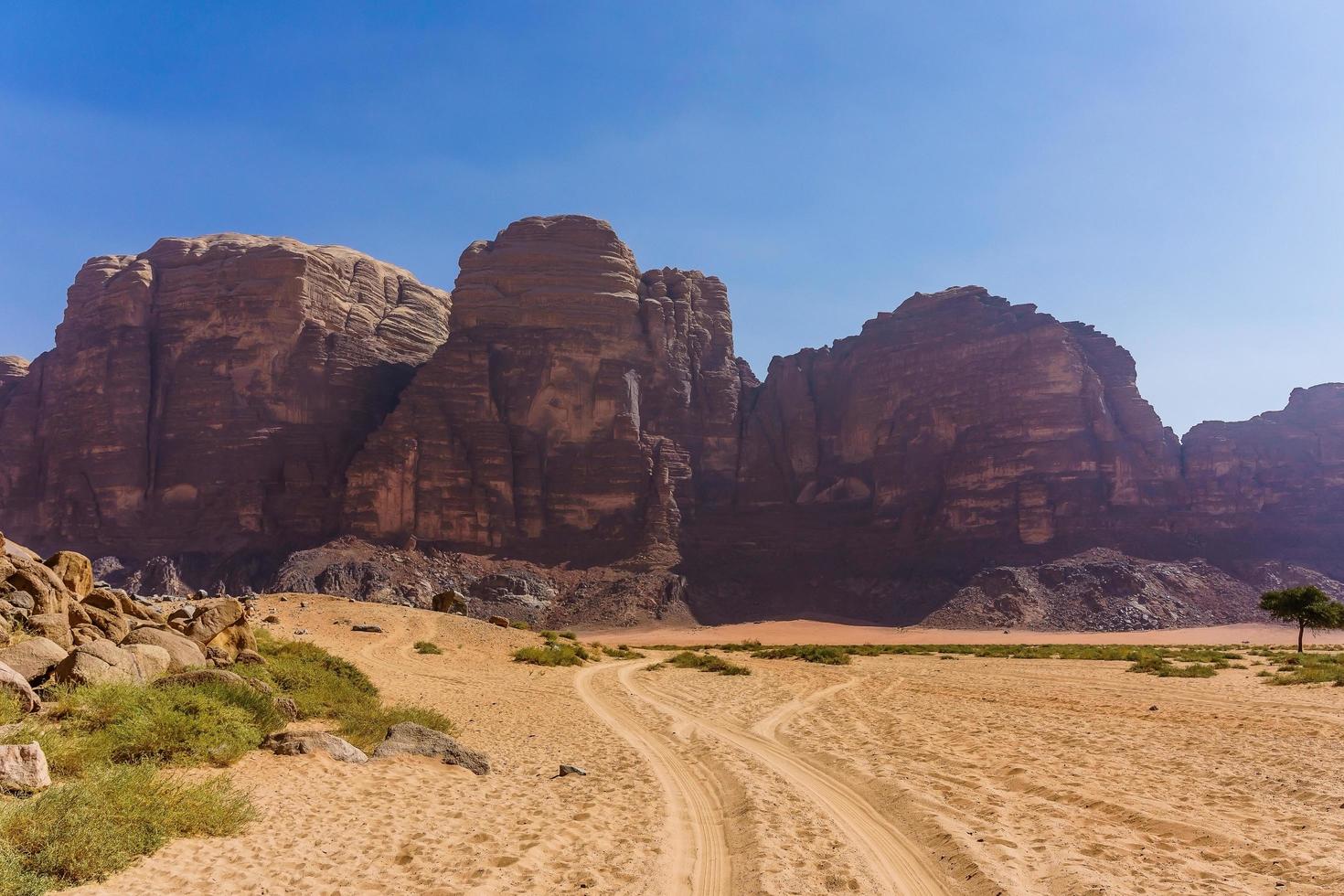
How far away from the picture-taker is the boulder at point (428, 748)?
12.4 meters

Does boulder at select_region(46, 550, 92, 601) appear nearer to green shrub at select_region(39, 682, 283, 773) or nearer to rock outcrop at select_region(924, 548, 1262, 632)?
green shrub at select_region(39, 682, 283, 773)

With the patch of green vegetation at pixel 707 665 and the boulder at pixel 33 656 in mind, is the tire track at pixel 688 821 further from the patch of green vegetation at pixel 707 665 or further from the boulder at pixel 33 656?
the patch of green vegetation at pixel 707 665

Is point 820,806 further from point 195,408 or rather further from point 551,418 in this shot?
point 195,408

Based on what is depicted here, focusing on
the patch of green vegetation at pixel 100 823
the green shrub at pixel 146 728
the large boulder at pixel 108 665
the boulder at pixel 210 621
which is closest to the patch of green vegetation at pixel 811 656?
the boulder at pixel 210 621

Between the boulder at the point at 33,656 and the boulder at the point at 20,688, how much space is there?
0.62m

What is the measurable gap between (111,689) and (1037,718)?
16658mm

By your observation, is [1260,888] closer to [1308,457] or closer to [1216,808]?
[1216,808]

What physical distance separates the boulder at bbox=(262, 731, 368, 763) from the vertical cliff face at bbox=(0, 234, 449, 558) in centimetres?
7423

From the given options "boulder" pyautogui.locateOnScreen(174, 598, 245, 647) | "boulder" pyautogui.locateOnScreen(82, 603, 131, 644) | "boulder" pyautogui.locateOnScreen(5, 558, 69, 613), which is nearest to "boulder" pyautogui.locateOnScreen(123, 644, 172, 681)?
"boulder" pyautogui.locateOnScreen(82, 603, 131, 644)

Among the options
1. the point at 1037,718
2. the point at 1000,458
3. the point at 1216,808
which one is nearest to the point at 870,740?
the point at 1037,718

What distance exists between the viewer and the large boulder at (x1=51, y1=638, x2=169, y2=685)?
11.1 m

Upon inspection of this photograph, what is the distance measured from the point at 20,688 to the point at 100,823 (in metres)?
4.31

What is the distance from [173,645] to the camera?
15.2 meters

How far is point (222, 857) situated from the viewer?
7387 mm
